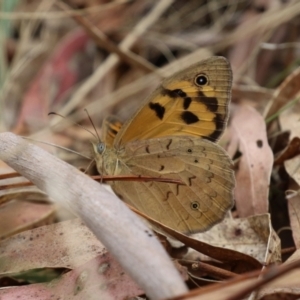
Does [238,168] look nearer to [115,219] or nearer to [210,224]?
[210,224]

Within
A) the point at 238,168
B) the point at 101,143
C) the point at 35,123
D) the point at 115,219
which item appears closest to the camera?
the point at 115,219

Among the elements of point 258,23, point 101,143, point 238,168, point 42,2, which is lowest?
point 238,168

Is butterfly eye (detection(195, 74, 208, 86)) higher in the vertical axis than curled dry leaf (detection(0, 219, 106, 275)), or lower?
higher

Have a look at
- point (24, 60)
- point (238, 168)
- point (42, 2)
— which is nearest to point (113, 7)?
point (42, 2)

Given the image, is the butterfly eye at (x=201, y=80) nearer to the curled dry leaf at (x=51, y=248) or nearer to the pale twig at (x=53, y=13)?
the curled dry leaf at (x=51, y=248)

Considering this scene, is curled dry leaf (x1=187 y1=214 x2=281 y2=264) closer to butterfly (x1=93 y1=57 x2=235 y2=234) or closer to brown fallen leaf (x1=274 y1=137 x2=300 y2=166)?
butterfly (x1=93 y1=57 x2=235 y2=234)

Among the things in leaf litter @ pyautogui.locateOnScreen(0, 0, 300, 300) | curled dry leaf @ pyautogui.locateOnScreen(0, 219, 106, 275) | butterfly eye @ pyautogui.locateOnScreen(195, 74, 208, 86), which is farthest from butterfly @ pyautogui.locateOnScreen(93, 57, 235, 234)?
curled dry leaf @ pyautogui.locateOnScreen(0, 219, 106, 275)

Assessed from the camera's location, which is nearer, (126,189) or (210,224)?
(210,224)
